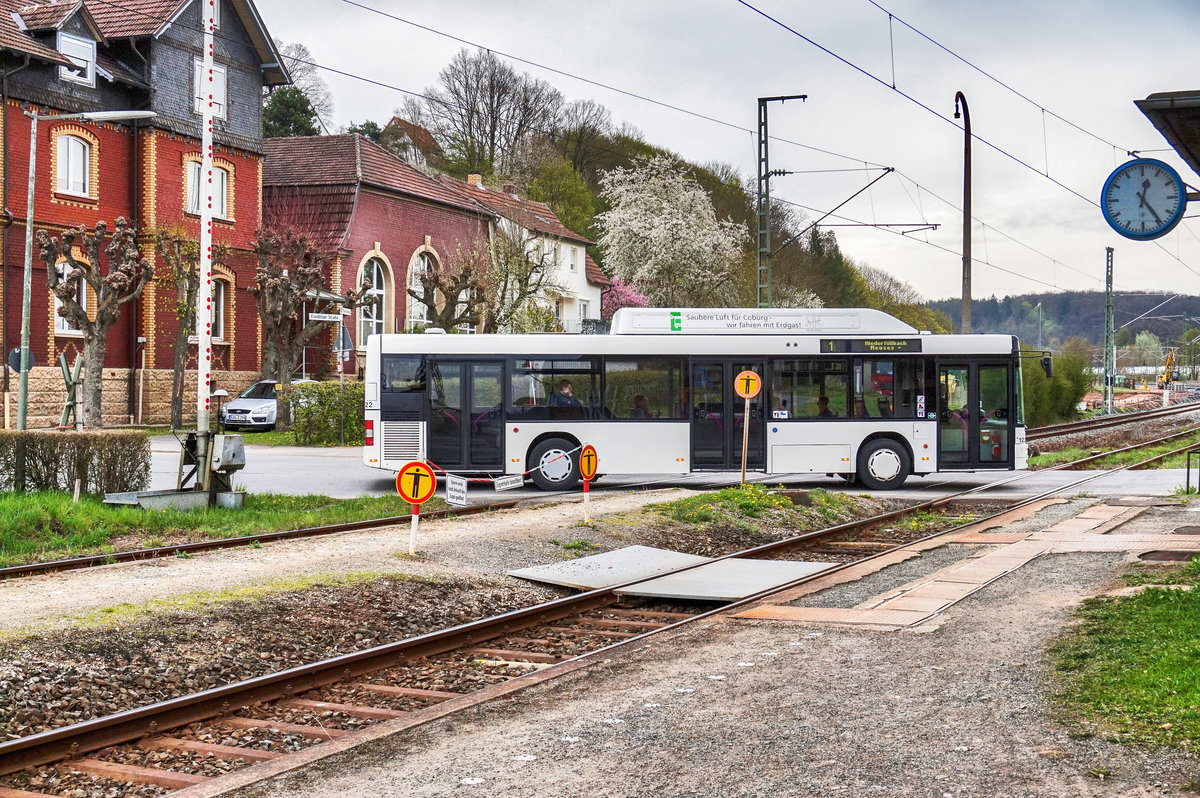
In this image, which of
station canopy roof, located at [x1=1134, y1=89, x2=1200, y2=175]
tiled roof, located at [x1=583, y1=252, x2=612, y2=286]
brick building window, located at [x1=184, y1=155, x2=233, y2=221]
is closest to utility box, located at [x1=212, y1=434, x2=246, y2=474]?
station canopy roof, located at [x1=1134, y1=89, x2=1200, y2=175]

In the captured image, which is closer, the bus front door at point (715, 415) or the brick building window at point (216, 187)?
the bus front door at point (715, 415)

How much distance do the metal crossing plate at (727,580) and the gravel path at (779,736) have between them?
246cm

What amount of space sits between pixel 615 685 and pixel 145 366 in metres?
35.4

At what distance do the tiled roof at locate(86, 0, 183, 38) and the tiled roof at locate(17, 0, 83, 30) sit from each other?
2.20 meters

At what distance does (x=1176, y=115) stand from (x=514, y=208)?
2074 inches

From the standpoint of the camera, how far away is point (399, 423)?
76.4ft

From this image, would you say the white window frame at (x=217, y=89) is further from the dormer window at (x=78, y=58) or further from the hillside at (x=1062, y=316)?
the hillside at (x=1062, y=316)

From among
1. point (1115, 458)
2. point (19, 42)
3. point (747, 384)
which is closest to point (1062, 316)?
point (1115, 458)

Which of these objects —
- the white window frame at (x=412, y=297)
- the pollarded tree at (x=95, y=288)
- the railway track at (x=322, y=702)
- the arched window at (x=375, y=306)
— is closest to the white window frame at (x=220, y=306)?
the arched window at (x=375, y=306)

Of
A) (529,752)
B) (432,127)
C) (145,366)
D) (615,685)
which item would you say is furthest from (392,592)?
(432,127)

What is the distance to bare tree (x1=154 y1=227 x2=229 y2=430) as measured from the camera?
3878cm

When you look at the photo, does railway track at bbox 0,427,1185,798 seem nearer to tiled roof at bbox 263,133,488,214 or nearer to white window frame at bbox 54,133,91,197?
white window frame at bbox 54,133,91,197

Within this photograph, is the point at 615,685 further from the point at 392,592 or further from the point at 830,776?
the point at 392,592

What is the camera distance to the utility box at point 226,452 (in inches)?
682
